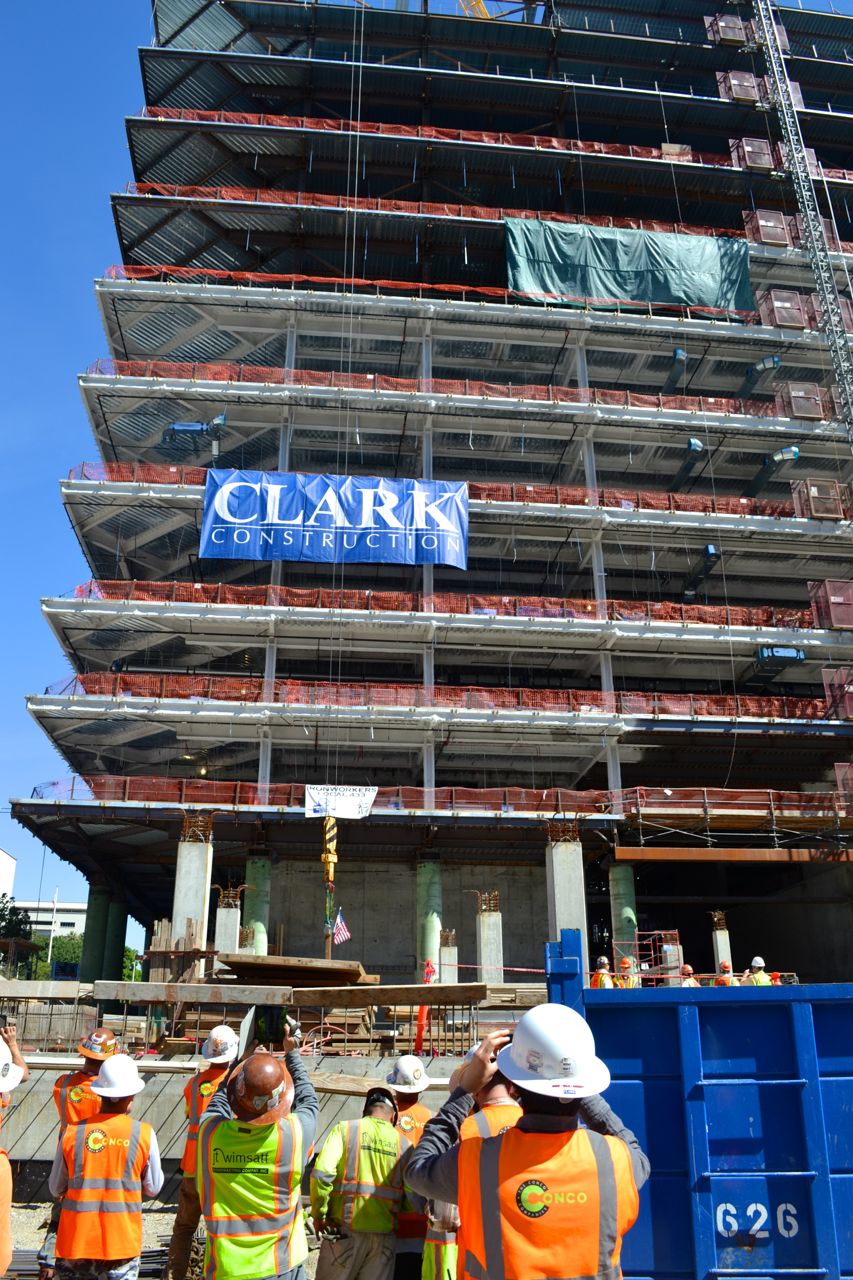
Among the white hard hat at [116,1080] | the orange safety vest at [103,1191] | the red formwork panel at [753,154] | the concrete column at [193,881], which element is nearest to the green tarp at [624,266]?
the red formwork panel at [753,154]

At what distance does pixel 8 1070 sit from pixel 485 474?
137 ft

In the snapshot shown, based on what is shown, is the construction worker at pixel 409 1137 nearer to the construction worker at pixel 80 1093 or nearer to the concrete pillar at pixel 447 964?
the construction worker at pixel 80 1093

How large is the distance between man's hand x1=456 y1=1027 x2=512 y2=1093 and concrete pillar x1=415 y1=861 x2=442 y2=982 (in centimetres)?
3086

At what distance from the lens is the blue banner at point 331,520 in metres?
36.6

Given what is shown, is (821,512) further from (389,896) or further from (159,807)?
(159,807)

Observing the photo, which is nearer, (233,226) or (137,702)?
(137,702)

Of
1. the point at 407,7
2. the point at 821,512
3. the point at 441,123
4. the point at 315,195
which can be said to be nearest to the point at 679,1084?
the point at 821,512

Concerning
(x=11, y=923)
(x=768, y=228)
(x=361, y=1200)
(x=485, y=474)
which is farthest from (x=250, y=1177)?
(x=11, y=923)

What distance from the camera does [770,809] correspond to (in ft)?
113

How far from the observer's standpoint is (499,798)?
115 feet

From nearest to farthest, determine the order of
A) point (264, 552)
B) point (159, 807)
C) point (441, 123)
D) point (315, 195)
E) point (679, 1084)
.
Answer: point (679, 1084) → point (159, 807) → point (264, 552) → point (315, 195) → point (441, 123)

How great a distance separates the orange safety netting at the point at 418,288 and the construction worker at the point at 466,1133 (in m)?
37.8

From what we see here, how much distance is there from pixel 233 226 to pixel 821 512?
88.7 feet

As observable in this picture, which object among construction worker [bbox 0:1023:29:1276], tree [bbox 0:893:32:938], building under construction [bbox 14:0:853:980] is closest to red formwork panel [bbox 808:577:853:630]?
building under construction [bbox 14:0:853:980]
